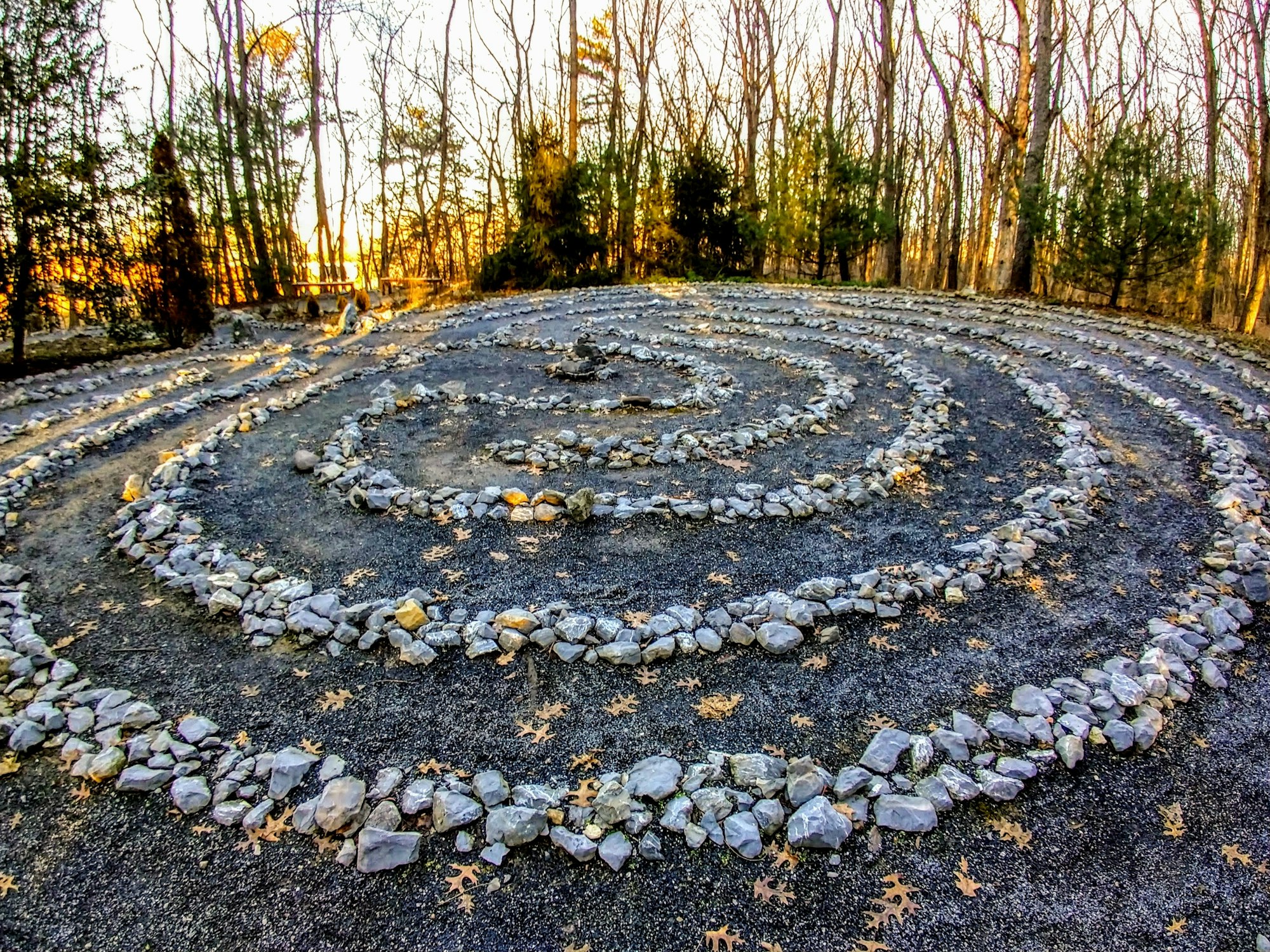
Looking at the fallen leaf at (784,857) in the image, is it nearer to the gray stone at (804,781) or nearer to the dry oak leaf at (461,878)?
the gray stone at (804,781)

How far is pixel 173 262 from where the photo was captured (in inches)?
547

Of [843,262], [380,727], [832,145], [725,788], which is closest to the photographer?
[725,788]

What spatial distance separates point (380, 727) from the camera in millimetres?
3740

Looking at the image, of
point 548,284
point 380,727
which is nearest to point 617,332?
point 548,284

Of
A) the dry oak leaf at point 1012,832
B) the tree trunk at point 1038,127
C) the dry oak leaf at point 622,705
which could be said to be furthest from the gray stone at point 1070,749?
the tree trunk at point 1038,127

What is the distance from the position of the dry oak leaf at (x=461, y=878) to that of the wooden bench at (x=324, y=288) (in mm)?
18754

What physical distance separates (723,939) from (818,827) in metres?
0.65

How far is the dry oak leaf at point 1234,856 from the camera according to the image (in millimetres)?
2863

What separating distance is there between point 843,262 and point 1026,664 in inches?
808

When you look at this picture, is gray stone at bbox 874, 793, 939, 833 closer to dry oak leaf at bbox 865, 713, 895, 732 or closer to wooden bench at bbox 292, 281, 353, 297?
dry oak leaf at bbox 865, 713, 895, 732

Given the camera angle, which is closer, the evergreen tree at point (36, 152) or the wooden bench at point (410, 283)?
the evergreen tree at point (36, 152)

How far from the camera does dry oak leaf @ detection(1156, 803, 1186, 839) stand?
3.02 meters

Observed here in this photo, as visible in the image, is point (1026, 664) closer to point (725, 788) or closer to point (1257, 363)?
point (725, 788)

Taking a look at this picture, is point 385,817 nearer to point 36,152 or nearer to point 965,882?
point 965,882
